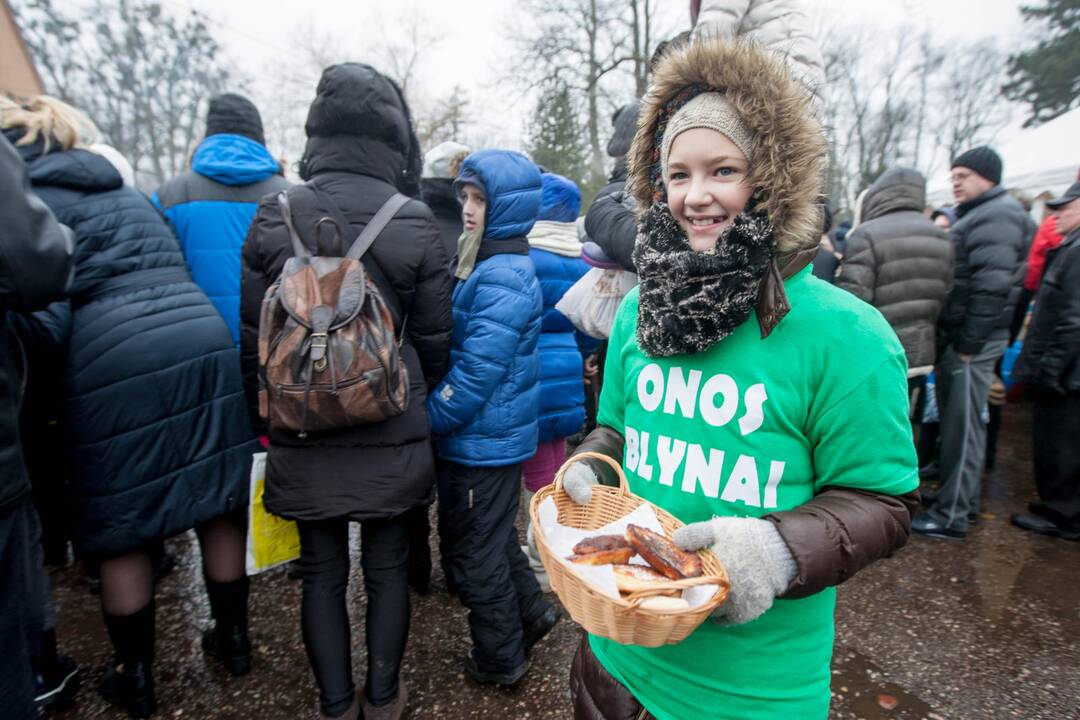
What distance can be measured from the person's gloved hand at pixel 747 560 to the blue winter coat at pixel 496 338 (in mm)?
1316

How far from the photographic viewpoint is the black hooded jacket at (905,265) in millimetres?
3551

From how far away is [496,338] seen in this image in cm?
222

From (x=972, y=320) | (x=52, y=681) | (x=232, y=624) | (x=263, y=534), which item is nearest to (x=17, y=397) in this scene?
(x=263, y=534)

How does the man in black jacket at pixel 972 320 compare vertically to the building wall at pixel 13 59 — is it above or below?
below

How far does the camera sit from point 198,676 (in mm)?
2527

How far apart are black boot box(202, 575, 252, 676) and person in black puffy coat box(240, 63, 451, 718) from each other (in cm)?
67

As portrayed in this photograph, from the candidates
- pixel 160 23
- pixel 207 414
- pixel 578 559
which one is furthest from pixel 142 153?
pixel 578 559

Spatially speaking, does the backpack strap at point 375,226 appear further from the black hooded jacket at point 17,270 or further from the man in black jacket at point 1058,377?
the man in black jacket at point 1058,377

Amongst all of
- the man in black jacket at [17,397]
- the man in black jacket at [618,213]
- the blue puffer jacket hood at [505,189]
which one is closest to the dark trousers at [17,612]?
the man in black jacket at [17,397]

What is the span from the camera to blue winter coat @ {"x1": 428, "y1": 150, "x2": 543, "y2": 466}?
2.23 m

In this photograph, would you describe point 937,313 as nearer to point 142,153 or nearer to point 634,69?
point 634,69

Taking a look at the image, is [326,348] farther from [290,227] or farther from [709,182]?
[709,182]

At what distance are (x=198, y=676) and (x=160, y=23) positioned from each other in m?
29.7

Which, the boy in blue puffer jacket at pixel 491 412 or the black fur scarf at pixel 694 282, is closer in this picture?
the black fur scarf at pixel 694 282
